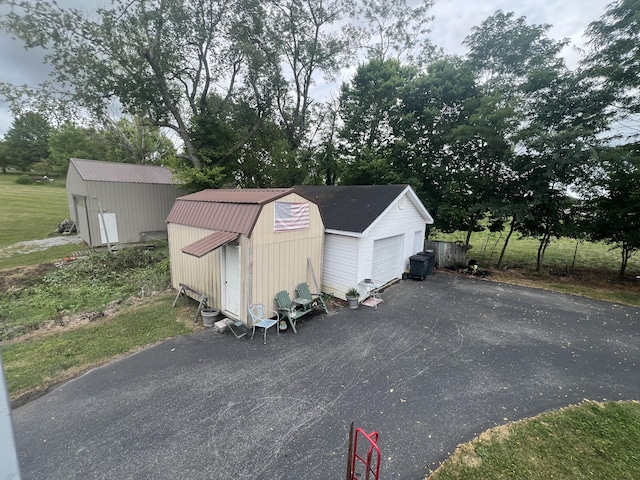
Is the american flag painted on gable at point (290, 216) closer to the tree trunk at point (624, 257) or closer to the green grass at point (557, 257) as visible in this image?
the green grass at point (557, 257)

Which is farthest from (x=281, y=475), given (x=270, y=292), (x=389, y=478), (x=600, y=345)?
(x=600, y=345)

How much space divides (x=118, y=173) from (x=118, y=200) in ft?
6.05

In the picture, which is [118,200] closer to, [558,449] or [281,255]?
[281,255]

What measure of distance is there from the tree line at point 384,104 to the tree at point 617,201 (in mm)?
59

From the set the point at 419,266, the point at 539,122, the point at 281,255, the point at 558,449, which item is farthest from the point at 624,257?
the point at 281,255

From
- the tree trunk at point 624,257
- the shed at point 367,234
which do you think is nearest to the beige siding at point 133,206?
the shed at point 367,234

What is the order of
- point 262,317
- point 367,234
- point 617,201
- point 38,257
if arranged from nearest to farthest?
point 262,317
point 367,234
point 617,201
point 38,257

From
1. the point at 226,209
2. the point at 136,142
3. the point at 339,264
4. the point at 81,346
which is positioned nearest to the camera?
the point at 81,346

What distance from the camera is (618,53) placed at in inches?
407

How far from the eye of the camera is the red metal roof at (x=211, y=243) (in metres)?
6.57

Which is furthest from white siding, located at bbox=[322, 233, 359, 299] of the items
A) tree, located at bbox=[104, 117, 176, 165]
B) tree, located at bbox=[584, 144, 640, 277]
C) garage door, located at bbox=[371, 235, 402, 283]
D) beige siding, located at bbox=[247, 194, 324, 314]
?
tree, located at bbox=[104, 117, 176, 165]

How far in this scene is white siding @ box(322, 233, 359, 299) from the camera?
9.28 m

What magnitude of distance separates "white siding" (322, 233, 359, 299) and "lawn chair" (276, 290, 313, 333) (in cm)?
193

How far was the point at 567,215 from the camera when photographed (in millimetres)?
12750
